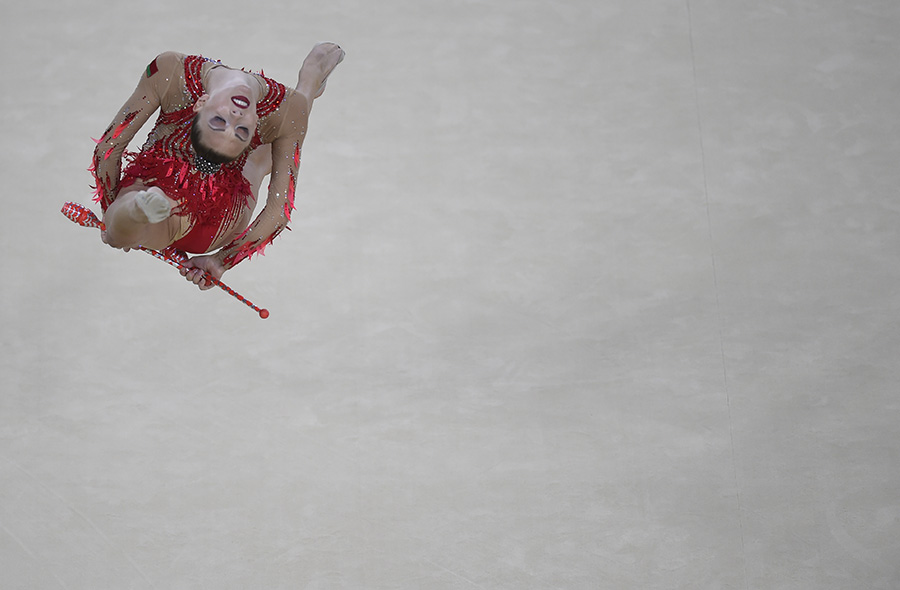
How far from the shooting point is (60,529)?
445 cm

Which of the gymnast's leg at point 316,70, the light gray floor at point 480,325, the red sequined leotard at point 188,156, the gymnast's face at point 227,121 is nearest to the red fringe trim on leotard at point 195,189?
the red sequined leotard at point 188,156

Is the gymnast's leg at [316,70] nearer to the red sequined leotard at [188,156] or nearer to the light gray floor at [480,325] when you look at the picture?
the red sequined leotard at [188,156]

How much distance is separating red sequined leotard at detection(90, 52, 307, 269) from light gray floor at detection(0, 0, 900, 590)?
193cm

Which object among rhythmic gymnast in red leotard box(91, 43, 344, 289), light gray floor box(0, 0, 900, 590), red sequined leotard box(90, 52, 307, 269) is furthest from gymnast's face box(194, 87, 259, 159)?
light gray floor box(0, 0, 900, 590)

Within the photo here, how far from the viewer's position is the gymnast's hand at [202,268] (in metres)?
2.90

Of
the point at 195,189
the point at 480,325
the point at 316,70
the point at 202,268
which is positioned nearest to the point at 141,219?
the point at 195,189

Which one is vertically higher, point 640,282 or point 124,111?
point 124,111

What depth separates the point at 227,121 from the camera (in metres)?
2.63

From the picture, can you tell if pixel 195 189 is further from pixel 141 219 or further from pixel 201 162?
pixel 141 219

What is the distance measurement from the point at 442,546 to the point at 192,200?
2283 millimetres

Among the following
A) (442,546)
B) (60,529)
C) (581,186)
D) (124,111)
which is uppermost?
(124,111)

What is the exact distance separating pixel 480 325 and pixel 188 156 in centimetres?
235

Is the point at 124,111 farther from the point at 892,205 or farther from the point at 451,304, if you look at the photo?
the point at 892,205

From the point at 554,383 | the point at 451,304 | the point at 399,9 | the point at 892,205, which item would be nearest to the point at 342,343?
the point at 451,304
